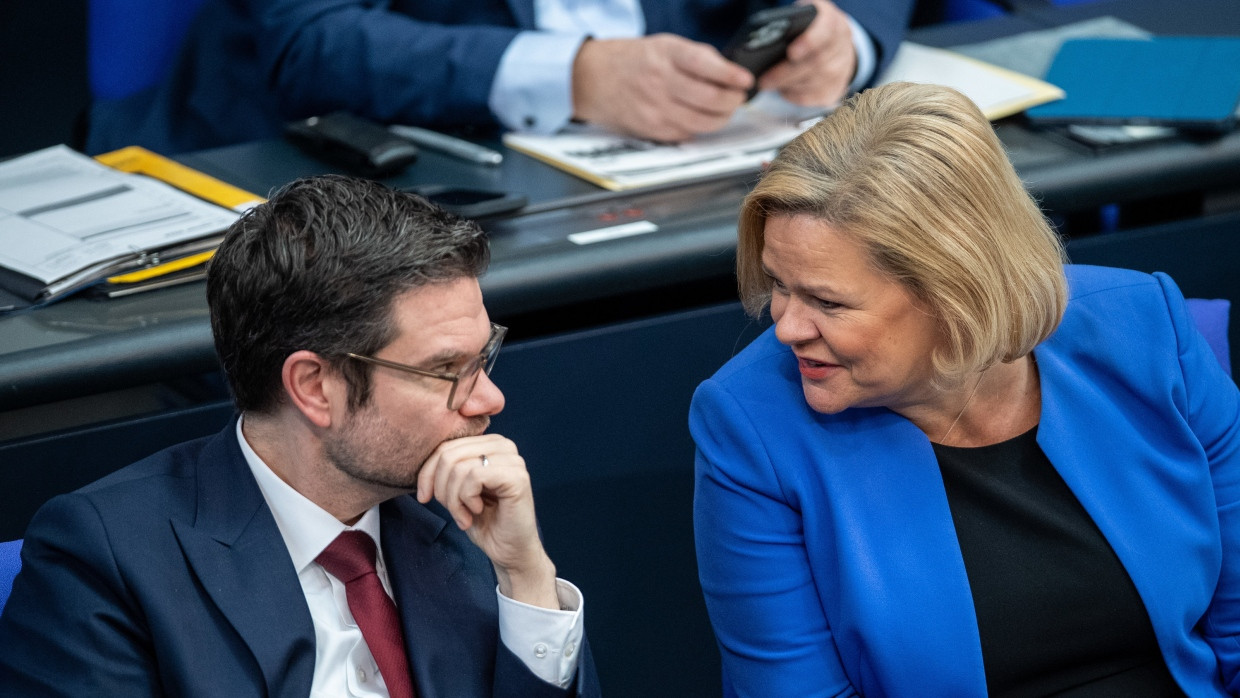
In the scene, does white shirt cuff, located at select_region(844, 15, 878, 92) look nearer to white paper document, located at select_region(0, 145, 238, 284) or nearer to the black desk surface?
the black desk surface

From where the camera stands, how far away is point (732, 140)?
2.08 metres

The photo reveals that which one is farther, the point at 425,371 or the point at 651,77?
the point at 651,77

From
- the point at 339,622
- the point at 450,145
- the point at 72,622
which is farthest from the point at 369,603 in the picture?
the point at 450,145

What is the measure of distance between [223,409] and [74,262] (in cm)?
25

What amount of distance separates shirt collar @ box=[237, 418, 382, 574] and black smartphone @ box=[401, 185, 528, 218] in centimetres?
56

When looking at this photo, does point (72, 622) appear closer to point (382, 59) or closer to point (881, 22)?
point (382, 59)

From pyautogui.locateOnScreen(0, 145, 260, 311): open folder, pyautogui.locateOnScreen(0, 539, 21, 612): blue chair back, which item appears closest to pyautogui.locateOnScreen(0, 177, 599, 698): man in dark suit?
pyautogui.locateOnScreen(0, 539, 21, 612): blue chair back

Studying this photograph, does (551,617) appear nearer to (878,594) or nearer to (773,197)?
(878,594)

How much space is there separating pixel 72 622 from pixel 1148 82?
1.72 m

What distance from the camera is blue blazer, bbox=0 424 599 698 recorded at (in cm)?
114

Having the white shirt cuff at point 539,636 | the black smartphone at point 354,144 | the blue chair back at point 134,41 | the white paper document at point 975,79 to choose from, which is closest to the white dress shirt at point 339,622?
the white shirt cuff at point 539,636

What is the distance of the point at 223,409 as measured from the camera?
5.31 feet

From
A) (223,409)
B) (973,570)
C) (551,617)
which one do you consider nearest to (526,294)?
(223,409)

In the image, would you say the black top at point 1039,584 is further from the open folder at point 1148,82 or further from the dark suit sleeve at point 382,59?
the dark suit sleeve at point 382,59
